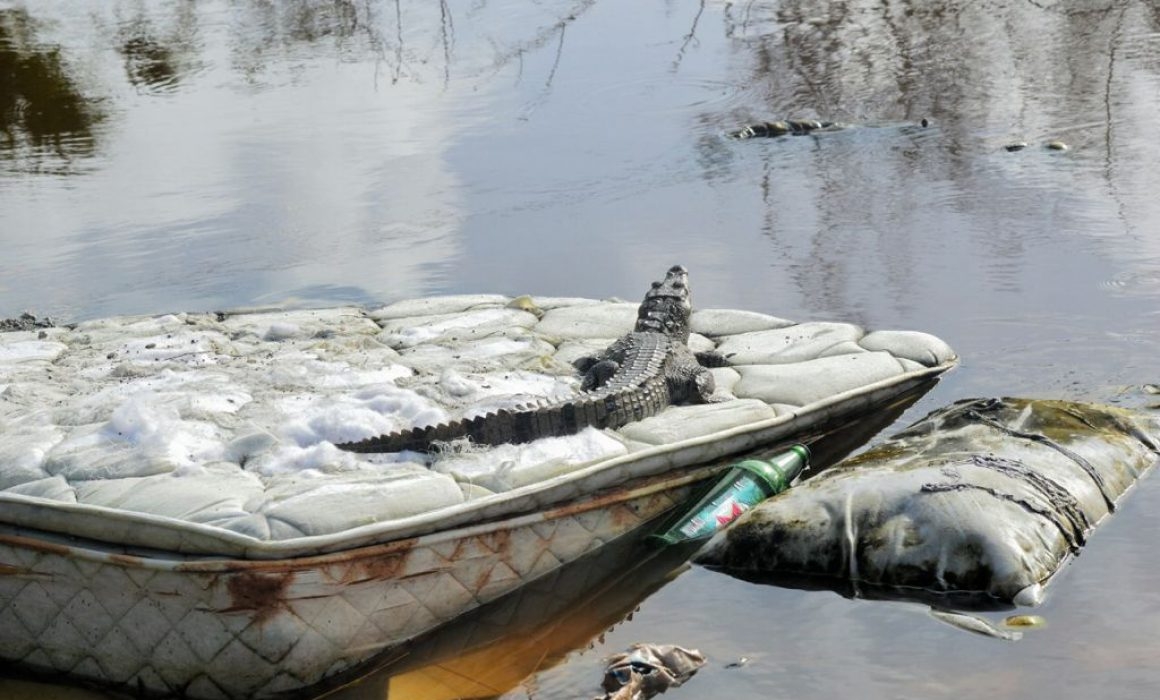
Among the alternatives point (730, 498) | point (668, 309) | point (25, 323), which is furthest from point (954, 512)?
point (25, 323)

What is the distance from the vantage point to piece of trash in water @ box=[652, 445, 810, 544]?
4.92 meters

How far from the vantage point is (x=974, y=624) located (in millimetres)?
4219

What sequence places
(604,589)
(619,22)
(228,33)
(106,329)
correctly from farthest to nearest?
(228,33) < (619,22) < (106,329) < (604,589)

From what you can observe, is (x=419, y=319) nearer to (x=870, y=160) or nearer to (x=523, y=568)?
(x=523, y=568)

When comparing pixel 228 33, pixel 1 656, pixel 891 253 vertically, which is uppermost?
pixel 228 33

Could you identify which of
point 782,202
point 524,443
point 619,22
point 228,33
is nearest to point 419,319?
point 524,443

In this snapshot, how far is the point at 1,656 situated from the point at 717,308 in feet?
13.0

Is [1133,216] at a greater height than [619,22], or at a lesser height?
lesser

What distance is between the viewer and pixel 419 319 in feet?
21.3

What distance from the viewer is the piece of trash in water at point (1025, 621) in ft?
13.8

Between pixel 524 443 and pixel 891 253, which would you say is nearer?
pixel 524 443

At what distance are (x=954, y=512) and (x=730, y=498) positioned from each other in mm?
827

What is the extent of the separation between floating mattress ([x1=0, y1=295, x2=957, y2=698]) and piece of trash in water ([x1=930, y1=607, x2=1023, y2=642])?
3.56ft

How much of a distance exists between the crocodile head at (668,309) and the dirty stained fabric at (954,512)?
1344 mm
